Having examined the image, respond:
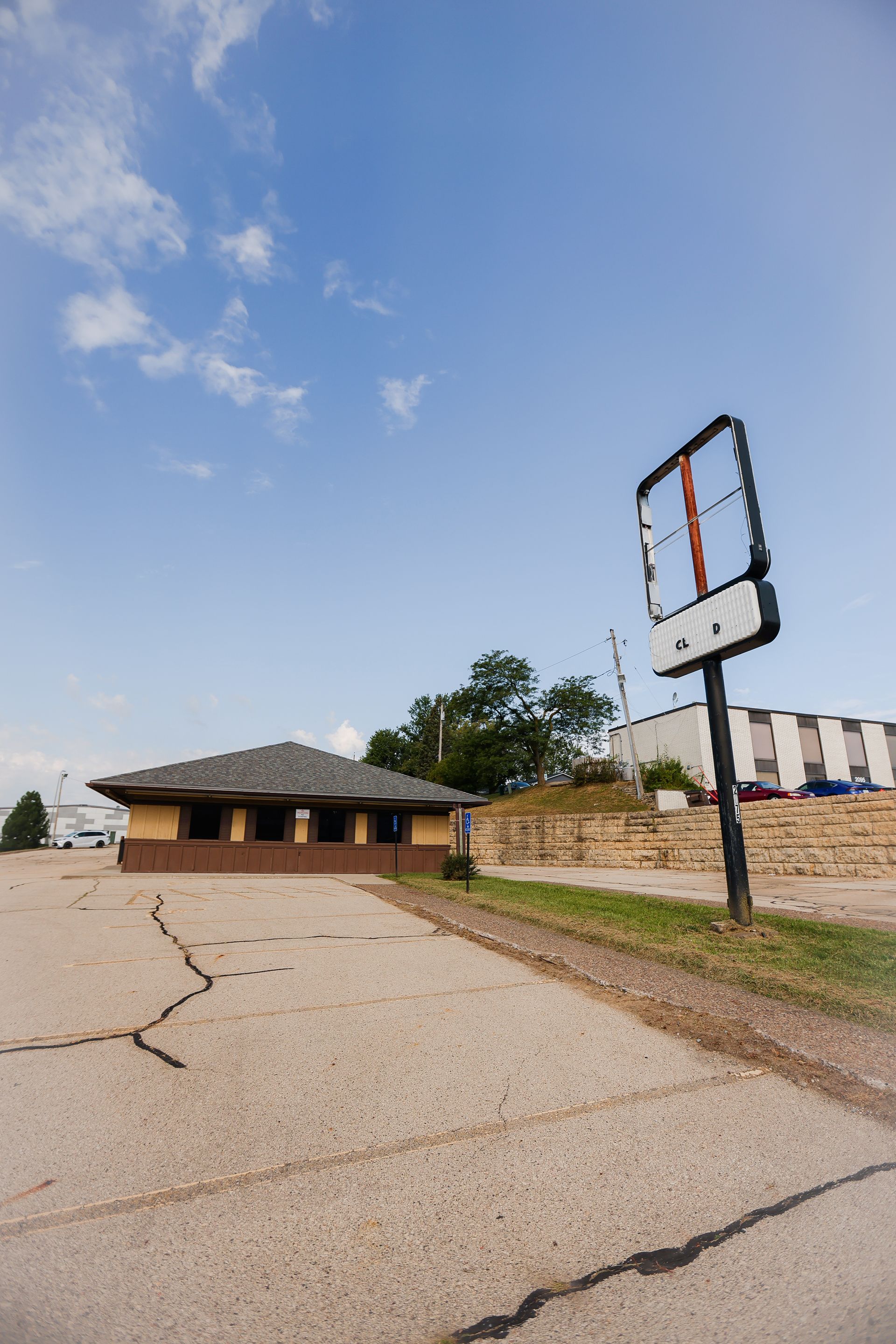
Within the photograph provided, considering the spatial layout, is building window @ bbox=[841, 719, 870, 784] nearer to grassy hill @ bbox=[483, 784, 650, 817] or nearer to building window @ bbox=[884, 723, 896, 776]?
building window @ bbox=[884, 723, 896, 776]

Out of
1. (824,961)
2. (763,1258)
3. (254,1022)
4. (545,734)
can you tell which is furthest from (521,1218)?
(545,734)

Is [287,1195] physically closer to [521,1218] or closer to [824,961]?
[521,1218]

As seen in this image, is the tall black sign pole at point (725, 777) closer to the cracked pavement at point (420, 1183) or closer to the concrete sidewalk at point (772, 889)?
the concrete sidewalk at point (772, 889)

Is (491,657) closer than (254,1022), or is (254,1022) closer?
(254,1022)

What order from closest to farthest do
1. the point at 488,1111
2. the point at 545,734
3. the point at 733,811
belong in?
1. the point at 488,1111
2. the point at 733,811
3. the point at 545,734

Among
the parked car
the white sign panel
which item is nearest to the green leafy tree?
the parked car

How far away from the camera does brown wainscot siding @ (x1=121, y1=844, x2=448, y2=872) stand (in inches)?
917

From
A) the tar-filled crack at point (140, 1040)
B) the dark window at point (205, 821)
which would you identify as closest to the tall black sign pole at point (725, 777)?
the tar-filled crack at point (140, 1040)

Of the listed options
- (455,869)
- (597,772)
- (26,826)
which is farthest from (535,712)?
(26,826)

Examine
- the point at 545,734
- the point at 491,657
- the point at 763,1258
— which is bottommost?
the point at 763,1258

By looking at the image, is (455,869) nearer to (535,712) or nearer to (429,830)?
(429,830)

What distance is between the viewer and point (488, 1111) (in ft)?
11.7

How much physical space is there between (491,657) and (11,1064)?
46.5 metres

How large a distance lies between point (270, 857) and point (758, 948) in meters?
20.6
